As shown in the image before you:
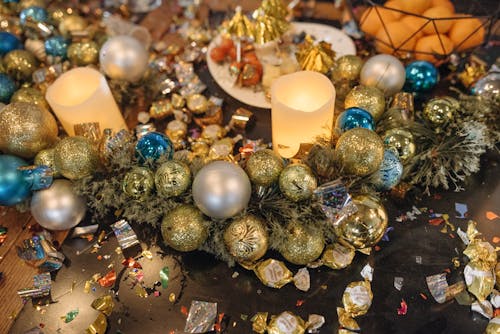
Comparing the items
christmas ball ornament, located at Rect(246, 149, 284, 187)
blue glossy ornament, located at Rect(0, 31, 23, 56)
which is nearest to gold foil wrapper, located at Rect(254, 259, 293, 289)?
christmas ball ornament, located at Rect(246, 149, 284, 187)

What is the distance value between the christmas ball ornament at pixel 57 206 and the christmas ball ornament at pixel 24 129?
0.09 m

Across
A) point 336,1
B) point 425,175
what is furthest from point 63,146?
point 336,1

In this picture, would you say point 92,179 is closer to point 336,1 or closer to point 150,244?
point 150,244

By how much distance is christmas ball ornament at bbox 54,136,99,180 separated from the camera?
2.44ft

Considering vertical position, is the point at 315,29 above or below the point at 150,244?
above

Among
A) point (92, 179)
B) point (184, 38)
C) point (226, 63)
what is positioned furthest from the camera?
point (184, 38)

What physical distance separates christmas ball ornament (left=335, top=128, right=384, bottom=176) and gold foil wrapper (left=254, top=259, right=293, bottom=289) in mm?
199

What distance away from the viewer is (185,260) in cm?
75

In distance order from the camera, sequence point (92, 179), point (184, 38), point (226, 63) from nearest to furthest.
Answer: point (92, 179) → point (226, 63) → point (184, 38)

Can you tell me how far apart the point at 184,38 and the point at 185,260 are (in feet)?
2.25

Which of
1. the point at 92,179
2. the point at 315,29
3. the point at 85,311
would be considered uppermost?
the point at 315,29

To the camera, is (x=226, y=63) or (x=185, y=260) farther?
(x=226, y=63)

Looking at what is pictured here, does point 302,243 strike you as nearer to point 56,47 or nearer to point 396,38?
point 396,38

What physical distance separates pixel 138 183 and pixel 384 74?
53 centimetres
